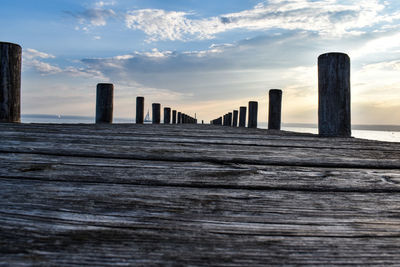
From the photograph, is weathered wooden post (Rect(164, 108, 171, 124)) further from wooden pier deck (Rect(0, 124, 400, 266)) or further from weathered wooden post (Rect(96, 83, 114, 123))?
wooden pier deck (Rect(0, 124, 400, 266))

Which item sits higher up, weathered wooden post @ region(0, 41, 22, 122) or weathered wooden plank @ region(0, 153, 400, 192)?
weathered wooden post @ region(0, 41, 22, 122)

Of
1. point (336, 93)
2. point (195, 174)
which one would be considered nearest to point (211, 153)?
point (195, 174)

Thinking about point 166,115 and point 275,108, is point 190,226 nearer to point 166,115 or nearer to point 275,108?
point 275,108

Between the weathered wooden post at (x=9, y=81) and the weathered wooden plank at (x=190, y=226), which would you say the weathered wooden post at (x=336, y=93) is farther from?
the weathered wooden post at (x=9, y=81)

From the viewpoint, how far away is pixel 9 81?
3.70m

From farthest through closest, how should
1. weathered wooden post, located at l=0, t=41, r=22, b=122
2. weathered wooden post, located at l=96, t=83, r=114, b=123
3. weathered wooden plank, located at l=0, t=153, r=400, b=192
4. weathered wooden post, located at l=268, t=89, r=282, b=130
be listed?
weathered wooden post, located at l=268, t=89, r=282, b=130, weathered wooden post, located at l=96, t=83, r=114, b=123, weathered wooden post, located at l=0, t=41, r=22, b=122, weathered wooden plank, located at l=0, t=153, r=400, b=192

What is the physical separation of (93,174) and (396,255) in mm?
A: 1181

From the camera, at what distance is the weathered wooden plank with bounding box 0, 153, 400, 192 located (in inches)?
52.0

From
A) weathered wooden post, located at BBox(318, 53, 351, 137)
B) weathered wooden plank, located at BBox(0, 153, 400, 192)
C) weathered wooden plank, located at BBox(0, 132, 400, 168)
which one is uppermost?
weathered wooden post, located at BBox(318, 53, 351, 137)

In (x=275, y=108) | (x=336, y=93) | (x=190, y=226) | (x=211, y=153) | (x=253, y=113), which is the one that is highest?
(x=253, y=113)

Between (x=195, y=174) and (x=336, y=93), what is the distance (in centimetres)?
261

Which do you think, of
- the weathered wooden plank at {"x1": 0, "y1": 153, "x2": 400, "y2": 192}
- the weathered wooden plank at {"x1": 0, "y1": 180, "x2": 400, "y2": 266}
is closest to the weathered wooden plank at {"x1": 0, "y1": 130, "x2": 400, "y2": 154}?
the weathered wooden plank at {"x1": 0, "y1": 153, "x2": 400, "y2": 192}

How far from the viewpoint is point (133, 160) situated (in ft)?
5.57

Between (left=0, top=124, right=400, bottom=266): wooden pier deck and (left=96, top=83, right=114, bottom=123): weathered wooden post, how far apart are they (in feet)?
14.1
